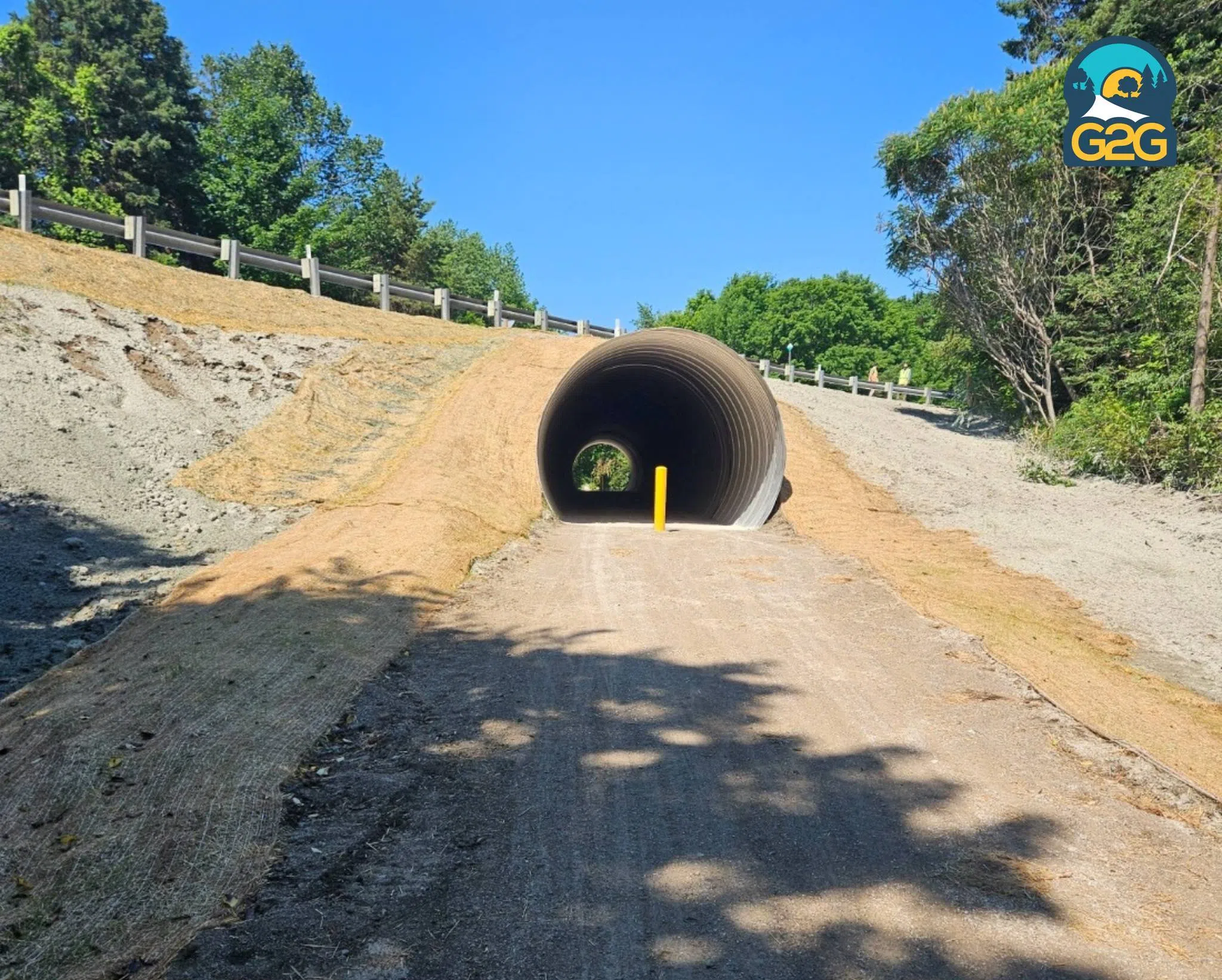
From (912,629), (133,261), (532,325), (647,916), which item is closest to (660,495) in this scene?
(912,629)

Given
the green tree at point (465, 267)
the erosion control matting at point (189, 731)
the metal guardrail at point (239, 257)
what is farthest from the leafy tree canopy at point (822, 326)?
the erosion control matting at point (189, 731)

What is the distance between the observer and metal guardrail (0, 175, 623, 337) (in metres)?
18.2

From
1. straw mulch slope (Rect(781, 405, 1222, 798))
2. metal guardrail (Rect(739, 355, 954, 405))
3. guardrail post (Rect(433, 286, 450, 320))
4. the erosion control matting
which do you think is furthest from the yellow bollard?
metal guardrail (Rect(739, 355, 954, 405))

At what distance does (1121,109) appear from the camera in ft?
72.1

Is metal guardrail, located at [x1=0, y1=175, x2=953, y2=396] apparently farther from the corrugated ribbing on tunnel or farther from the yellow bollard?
the yellow bollard

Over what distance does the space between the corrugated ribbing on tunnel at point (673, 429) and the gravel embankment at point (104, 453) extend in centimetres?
558

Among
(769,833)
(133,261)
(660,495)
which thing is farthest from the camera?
(133,261)

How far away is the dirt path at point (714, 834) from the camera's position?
3449mm

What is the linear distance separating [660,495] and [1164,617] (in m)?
7.37

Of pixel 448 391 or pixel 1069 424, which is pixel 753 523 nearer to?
pixel 448 391

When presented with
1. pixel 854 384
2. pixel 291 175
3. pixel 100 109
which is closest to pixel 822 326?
pixel 854 384

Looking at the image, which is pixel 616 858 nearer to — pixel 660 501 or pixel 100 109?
pixel 660 501

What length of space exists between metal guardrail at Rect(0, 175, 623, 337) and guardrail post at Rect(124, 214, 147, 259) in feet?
0.04

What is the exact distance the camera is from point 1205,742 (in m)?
5.98
